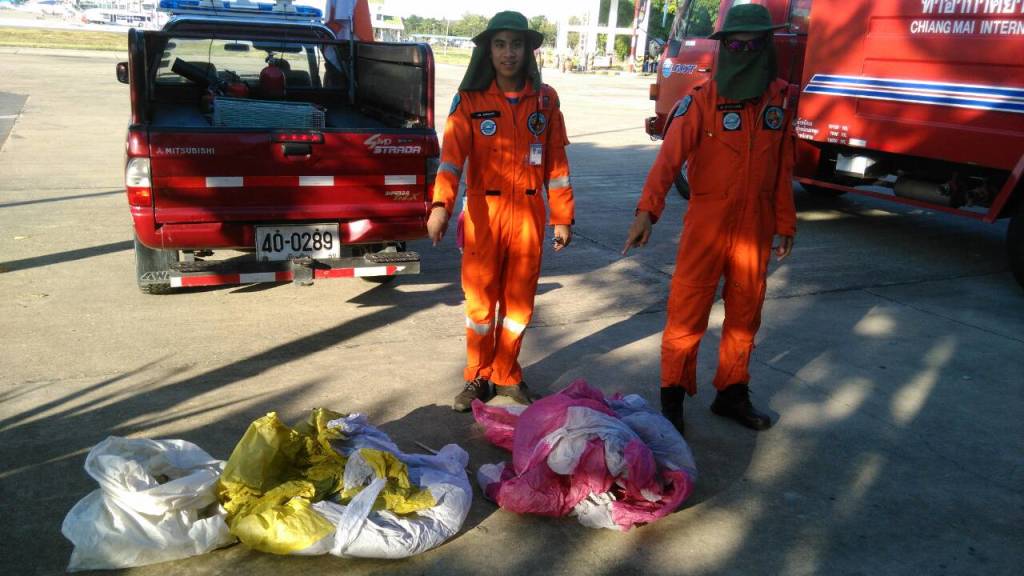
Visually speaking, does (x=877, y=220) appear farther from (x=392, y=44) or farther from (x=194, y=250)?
(x=194, y=250)

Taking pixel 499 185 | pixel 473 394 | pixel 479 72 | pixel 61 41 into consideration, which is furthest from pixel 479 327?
pixel 61 41

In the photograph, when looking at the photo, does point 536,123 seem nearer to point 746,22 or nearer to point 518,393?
point 746,22

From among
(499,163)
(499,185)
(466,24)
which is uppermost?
(466,24)

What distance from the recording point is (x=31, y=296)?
602 cm

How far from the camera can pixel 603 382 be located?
16.0ft

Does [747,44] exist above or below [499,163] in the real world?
above

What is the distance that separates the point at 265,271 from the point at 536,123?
2.07m

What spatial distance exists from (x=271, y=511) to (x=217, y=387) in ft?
5.65

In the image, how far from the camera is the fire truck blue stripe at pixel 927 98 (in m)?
6.91

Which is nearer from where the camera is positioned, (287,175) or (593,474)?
(593,474)

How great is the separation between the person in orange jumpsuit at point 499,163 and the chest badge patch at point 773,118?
99cm

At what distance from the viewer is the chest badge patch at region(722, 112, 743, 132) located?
393cm

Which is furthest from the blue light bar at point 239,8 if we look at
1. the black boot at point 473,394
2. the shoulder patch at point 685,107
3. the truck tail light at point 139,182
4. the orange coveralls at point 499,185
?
the shoulder patch at point 685,107

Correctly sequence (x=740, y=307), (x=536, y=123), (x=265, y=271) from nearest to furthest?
(x=740, y=307)
(x=536, y=123)
(x=265, y=271)
